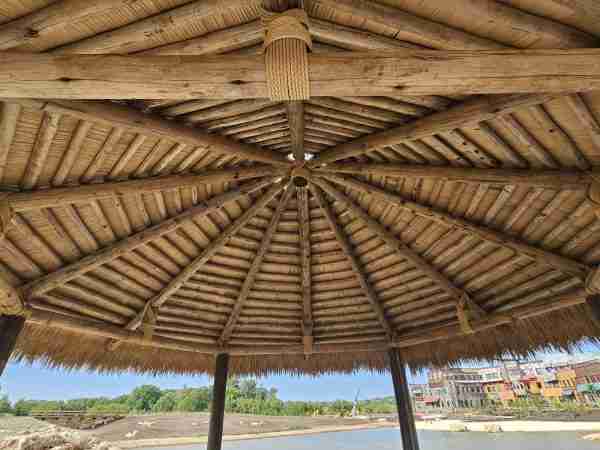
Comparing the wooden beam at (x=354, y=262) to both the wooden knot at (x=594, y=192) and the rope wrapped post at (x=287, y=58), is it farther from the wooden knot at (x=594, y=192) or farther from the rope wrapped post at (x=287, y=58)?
the rope wrapped post at (x=287, y=58)

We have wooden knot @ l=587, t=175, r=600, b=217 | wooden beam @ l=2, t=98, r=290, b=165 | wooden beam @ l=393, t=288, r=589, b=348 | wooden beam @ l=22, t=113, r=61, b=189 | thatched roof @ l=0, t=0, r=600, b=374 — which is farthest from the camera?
wooden beam @ l=393, t=288, r=589, b=348

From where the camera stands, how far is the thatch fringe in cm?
525

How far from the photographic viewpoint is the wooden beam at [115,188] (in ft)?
11.1

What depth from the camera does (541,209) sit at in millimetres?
4305

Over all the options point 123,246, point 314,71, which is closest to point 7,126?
point 123,246

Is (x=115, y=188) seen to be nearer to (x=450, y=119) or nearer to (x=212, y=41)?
(x=212, y=41)

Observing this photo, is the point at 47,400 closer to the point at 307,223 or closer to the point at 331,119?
the point at 307,223

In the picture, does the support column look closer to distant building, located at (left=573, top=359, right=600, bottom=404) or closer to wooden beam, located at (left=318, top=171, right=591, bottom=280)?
wooden beam, located at (left=318, top=171, right=591, bottom=280)

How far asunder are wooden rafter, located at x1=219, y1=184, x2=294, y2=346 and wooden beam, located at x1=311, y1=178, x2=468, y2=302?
0.80 m

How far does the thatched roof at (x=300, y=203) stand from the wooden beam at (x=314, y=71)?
0.17 feet

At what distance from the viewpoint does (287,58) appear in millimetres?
1675

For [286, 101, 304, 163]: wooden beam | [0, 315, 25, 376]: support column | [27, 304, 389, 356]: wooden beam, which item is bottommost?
[0, 315, 25, 376]: support column

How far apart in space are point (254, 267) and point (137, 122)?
3.66m

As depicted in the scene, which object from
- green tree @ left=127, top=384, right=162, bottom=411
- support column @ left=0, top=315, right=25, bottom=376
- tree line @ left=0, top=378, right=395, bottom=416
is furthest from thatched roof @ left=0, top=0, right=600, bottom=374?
green tree @ left=127, top=384, right=162, bottom=411
